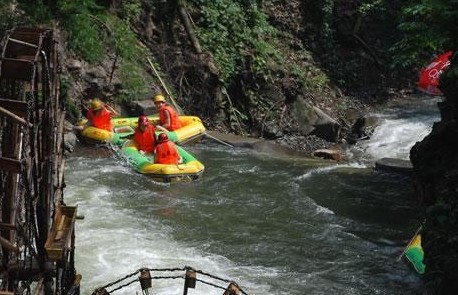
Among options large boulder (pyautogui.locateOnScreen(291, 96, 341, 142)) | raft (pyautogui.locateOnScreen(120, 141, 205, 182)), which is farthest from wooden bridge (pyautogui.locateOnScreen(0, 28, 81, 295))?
large boulder (pyautogui.locateOnScreen(291, 96, 341, 142))

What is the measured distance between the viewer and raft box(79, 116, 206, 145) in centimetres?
1434

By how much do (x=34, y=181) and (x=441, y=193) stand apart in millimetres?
4541

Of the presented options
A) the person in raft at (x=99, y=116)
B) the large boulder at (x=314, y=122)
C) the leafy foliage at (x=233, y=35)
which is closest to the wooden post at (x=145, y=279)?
the person in raft at (x=99, y=116)

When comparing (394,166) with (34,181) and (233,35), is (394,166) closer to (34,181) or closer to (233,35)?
(233,35)

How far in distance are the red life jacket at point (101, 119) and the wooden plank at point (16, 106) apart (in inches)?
366

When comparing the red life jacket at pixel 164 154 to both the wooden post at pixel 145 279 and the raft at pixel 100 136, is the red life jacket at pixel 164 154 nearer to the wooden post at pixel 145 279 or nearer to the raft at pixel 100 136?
the raft at pixel 100 136

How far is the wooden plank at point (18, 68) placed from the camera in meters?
5.57

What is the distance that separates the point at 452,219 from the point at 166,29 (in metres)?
13.1

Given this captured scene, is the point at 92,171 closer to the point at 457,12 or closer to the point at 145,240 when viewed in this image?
the point at 145,240

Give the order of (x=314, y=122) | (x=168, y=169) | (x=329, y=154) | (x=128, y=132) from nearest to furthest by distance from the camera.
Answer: (x=168, y=169) < (x=128, y=132) < (x=329, y=154) < (x=314, y=122)

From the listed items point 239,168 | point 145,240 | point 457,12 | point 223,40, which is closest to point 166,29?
point 223,40

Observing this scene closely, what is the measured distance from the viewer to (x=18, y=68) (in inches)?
220

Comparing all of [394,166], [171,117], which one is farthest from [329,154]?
[171,117]

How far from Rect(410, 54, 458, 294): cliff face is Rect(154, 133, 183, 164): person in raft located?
5357 mm
